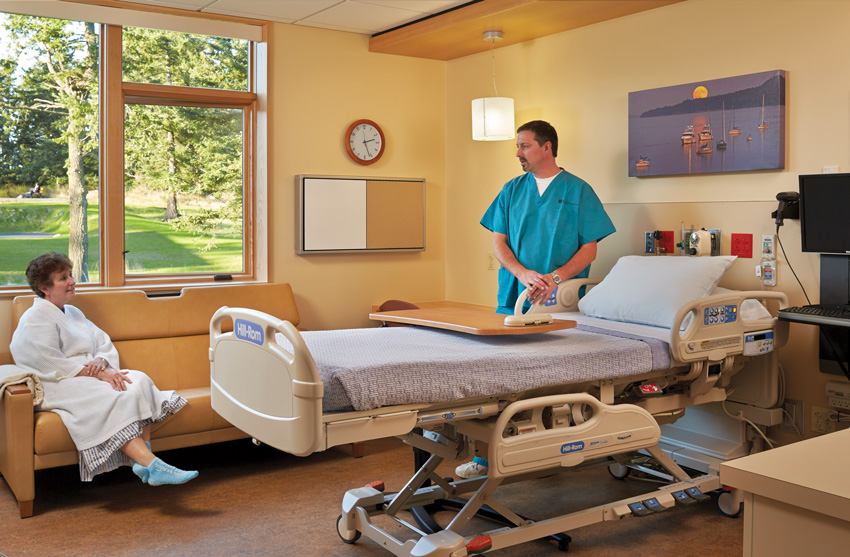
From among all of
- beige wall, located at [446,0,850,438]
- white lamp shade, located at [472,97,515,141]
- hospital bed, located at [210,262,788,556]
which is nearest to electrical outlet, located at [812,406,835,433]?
beige wall, located at [446,0,850,438]

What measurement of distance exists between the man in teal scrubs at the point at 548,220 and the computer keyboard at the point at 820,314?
962 mm

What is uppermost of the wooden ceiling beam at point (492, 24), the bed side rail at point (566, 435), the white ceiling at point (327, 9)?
the white ceiling at point (327, 9)

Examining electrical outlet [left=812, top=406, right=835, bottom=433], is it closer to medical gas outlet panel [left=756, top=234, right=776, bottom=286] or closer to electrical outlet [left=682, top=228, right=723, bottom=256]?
medical gas outlet panel [left=756, top=234, right=776, bottom=286]

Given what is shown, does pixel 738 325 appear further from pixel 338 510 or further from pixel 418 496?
pixel 338 510

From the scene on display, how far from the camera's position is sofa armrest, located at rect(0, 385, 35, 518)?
3.26 m

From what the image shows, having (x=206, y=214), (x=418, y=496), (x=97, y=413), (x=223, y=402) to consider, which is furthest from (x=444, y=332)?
(x=206, y=214)

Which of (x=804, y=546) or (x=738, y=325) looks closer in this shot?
(x=804, y=546)

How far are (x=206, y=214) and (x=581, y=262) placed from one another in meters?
2.39

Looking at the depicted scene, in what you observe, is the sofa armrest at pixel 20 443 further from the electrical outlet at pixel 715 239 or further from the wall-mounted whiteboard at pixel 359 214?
the electrical outlet at pixel 715 239

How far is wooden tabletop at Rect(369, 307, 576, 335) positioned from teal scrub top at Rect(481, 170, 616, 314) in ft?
2.87

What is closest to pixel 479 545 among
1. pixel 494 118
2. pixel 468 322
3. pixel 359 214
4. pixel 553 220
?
pixel 468 322

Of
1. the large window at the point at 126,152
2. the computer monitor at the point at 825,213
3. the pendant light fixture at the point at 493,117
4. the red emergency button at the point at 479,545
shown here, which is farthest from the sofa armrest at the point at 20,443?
the computer monitor at the point at 825,213

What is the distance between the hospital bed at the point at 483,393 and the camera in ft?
7.27

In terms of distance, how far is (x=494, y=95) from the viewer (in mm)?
5031
